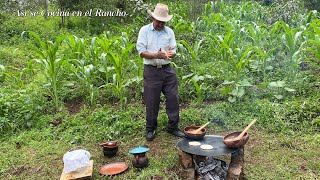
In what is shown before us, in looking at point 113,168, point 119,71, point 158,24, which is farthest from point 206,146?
point 119,71

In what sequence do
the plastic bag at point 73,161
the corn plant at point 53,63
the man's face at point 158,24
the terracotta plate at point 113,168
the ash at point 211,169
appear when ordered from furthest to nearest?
the corn plant at point 53,63 < the man's face at point 158,24 < the terracotta plate at point 113,168 < the plastic bag at point 73,161 < the ash at point 211,169

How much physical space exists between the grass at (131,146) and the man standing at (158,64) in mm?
280

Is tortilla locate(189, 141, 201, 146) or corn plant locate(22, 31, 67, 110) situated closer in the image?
tortilla locate(189, 141, 201, 146)

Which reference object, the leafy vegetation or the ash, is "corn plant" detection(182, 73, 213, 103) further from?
the ash

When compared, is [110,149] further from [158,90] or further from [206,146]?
[206,146]

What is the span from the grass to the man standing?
28cm

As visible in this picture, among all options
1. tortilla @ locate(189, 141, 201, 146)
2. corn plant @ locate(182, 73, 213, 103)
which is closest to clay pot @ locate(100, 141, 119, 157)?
tortilla @ locate(189, 141, 201, 146)

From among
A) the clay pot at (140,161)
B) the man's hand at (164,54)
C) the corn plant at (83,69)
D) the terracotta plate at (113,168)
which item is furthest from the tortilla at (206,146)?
the corn plant at (83,69)

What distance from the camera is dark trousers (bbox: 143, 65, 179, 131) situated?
12.6 ft

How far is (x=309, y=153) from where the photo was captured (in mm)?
3541

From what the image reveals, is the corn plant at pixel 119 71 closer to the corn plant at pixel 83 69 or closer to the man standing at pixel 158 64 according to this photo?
the corn plant at pixel 83 69

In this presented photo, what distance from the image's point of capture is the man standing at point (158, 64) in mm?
3607

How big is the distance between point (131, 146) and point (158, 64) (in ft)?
3.64

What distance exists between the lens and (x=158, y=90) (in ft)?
12.8
